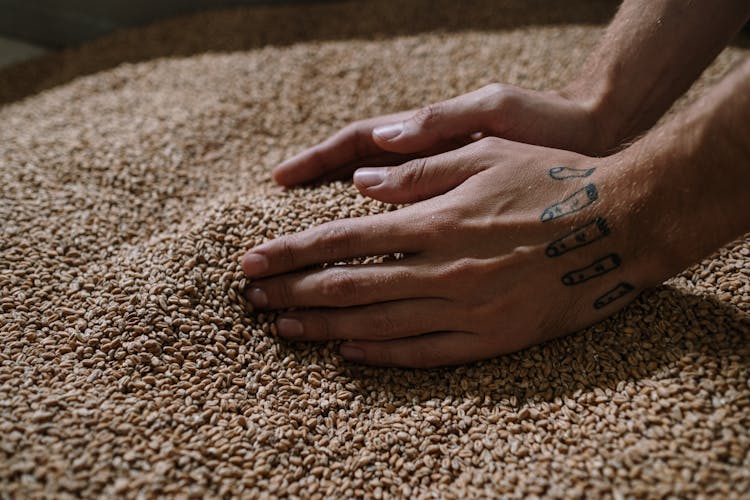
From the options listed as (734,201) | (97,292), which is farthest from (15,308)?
(734,201)

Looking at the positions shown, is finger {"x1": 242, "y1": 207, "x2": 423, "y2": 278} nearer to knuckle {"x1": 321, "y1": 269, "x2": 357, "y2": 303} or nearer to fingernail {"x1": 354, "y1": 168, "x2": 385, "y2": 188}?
knuckle {"x1": 321, "y1": 269, "x2": 357, "y2": 303}

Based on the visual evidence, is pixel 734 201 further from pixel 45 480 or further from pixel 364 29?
pixel 364 29

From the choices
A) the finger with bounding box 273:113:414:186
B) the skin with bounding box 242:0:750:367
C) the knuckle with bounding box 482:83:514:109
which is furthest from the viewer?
the finger with bounding box 273:113:414:186

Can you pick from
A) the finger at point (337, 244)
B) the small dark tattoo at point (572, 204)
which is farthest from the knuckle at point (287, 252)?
the small dark tattoo at point (572, 204)

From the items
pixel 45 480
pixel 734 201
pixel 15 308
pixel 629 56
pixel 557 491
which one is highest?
pixel 629 56

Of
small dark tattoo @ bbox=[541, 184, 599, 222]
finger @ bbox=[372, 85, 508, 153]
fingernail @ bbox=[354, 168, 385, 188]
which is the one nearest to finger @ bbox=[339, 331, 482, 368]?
small dark tattoo @ bbox=[541, 184, 599, 222]

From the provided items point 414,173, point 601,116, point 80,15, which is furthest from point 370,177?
point 80,15

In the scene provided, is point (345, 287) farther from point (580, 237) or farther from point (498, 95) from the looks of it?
point (498, 95)
